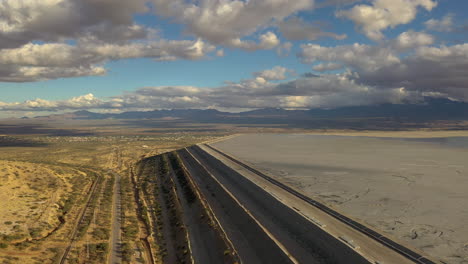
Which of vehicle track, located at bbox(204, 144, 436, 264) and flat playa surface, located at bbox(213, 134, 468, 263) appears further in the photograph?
flat playa surface, located at bbox(213, 134, 468, 263)

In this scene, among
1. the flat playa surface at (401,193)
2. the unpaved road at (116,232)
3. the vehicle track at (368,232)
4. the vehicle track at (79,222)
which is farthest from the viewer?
the flat playa surface at (401,193)

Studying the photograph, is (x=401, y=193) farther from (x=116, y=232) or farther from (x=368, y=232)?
(x=116, y=232)

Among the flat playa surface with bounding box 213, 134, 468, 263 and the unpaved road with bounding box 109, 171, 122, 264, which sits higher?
the flat playa surface with bounding box 213, 134, 468, 263

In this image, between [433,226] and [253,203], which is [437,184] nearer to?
[433,226]

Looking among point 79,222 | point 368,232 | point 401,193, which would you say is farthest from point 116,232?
point 401,193

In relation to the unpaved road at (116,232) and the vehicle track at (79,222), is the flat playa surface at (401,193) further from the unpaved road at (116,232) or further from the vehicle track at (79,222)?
the vehicle track at (79,222)

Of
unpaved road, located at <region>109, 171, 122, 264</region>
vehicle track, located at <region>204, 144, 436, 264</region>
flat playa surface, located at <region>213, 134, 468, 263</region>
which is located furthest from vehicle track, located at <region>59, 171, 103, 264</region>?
flat playa surface, located at <region>213, 134, 468, 263</region>

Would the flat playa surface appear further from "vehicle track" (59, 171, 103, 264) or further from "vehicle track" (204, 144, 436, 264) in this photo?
"vehicle track" (59, 171, 103, 264)

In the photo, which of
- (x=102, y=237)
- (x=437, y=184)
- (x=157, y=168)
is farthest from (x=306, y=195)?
(x=157, y=168)

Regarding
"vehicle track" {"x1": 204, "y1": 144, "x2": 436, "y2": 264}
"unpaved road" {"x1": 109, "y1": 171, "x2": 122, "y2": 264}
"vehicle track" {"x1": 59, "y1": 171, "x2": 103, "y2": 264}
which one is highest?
"vehicle track" {"x1": 204, "y1": 144, "x2": 436, "y2": 264}

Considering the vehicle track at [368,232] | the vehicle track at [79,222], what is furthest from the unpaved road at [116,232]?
the vehicle track at [368,232]

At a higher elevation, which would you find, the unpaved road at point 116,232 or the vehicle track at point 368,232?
the vehicle track at point 368,232
